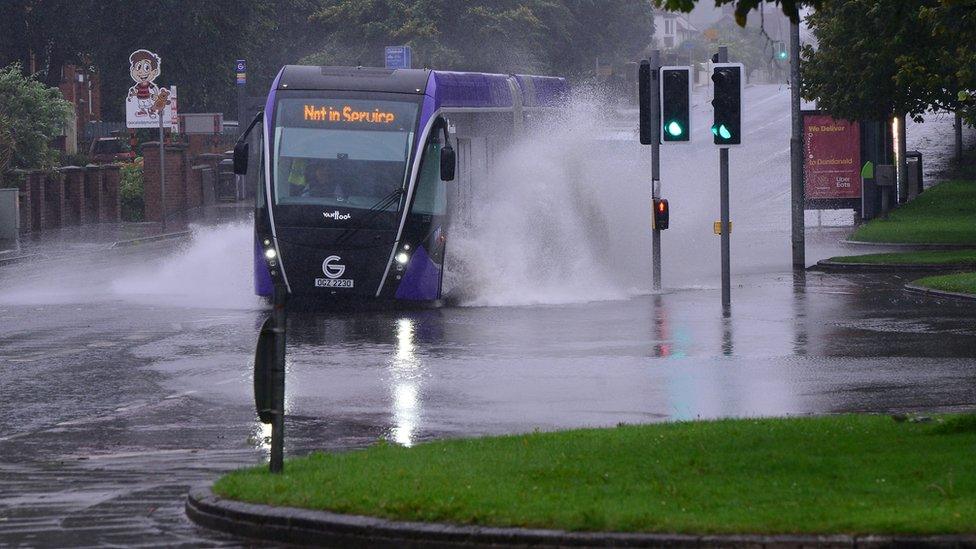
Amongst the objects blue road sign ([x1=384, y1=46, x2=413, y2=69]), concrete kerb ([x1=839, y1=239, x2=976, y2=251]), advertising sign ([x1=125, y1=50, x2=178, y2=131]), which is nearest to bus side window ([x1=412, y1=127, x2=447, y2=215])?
concrete kerb ([x1=839, y1=239, x2=976, y2=251])

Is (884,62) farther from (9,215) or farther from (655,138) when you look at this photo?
(9,215)

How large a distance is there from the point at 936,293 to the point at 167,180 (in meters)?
36.6

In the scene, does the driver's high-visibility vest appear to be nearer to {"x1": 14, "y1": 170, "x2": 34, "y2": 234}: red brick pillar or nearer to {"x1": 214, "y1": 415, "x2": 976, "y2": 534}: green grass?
{"x1": 214, "y1": 415, "x2": 976, "y2": 534}: green grass

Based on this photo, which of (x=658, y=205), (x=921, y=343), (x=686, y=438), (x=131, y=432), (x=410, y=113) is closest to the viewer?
(x=686, y=438)

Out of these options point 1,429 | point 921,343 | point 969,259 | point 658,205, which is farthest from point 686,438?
point 969,259

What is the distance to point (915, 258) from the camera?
105ft

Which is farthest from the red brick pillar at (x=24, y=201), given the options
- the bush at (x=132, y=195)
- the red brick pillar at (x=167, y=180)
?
the bush at (x=132, y=195)

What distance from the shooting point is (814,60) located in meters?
37.4

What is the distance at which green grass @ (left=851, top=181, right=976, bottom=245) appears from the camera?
123ft

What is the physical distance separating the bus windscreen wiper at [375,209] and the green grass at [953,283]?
8712 mm

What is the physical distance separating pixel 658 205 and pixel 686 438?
15389 mm

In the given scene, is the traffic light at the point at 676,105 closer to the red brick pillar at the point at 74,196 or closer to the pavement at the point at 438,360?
the pavement at the point at 438,360

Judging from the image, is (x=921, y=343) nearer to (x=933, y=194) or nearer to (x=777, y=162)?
(x=933, y=194)

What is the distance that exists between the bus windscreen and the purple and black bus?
1 centimetres
